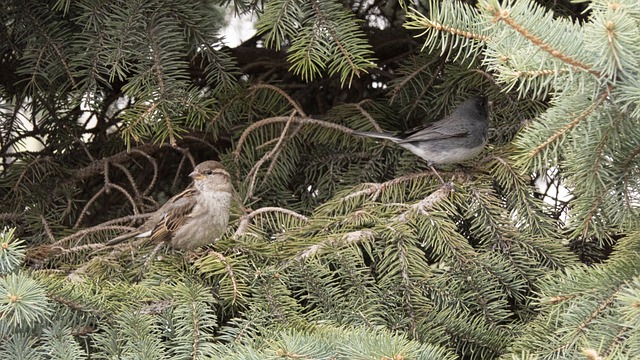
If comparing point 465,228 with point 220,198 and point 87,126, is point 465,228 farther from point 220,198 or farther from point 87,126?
point 87,126

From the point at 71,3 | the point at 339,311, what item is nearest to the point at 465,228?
the point at 339,311

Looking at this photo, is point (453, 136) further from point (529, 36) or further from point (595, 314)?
point (529, 36)

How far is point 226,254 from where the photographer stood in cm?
262

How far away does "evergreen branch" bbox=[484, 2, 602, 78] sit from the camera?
60.2 inches

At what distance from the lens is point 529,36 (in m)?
1.56

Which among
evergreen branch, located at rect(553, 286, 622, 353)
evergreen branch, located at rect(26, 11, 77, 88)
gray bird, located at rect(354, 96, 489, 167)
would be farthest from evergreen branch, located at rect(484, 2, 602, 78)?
evergreen branch, located at rect(26, 11, 77, 88)

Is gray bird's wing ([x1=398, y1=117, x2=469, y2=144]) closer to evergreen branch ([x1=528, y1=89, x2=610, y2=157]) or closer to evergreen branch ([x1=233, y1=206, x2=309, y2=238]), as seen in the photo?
evergreen branch ([x1=233, y1=206, x2=309, y2=238])

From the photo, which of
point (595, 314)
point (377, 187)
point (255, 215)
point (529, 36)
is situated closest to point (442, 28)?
point (529, 36)

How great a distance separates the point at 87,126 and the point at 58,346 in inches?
81.5

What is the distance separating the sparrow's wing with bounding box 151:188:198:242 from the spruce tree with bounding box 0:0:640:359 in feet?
0.44

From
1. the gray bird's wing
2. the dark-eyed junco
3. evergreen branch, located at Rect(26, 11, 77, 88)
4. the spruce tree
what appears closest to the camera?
the spruce tree

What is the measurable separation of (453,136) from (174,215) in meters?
1.27

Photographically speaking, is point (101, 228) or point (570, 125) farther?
point (101, 228)

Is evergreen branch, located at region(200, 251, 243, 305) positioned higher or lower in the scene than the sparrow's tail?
lower
